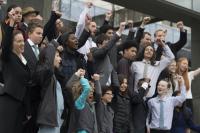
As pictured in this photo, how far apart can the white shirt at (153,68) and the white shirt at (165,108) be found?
33 cm

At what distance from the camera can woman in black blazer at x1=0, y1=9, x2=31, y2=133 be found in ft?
18.3

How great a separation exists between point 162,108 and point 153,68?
0.75 meters

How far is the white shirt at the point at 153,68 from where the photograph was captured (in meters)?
8.23

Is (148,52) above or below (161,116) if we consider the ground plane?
above

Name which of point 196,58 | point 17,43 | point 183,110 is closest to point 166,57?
point 183,110

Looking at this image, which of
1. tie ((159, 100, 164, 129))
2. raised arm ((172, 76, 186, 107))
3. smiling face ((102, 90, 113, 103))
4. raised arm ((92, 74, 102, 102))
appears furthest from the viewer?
raised arm ((172, 76, 186, 107))

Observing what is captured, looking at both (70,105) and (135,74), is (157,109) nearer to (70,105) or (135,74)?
(135,74)

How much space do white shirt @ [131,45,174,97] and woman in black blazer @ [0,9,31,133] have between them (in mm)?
2794

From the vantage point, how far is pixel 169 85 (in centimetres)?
837

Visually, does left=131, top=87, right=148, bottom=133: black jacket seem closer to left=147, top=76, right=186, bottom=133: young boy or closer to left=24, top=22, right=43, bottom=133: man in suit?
left=147, top=76, right=186, bottom=133: young boy

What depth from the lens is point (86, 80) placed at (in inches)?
255

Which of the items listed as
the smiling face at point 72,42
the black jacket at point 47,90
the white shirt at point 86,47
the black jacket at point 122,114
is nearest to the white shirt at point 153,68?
the black jacket at point 122,114

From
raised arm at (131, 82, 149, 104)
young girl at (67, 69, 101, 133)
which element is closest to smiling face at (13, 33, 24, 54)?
young girl at (67, 69, 101, 133)

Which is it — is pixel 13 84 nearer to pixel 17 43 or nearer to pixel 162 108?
pixel 17 43
